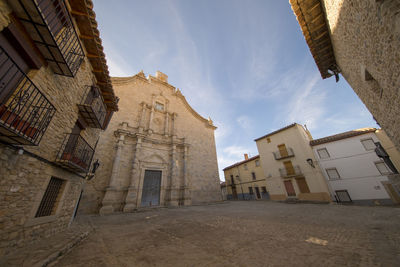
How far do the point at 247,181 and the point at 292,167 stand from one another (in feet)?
29.0

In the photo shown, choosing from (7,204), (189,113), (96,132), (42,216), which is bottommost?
(42,216)

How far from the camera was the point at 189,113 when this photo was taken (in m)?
19.0

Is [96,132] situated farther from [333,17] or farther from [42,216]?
[333,17]

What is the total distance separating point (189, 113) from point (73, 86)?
47.2ft

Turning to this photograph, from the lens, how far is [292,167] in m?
16.4

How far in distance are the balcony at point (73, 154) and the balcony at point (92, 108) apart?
0.97 m

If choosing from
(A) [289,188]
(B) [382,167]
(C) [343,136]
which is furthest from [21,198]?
(B) [382,167]

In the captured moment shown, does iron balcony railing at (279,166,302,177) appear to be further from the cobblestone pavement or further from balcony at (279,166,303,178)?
the cobblestone pavement

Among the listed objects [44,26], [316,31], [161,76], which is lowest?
[44,26]

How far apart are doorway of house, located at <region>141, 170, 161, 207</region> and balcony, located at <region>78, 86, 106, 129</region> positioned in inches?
296

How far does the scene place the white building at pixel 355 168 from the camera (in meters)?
12.5

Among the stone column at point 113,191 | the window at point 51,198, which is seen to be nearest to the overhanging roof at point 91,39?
the window at point 51,198

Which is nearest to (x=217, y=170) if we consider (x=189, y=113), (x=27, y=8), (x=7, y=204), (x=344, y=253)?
(x=189, y=113)

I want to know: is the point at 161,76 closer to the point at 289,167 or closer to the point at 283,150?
the point at 283,150
